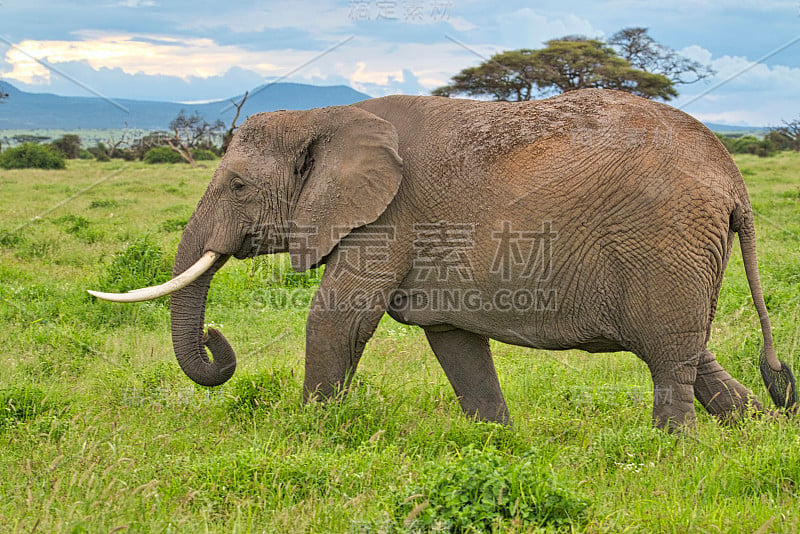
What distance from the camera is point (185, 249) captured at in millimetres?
5203

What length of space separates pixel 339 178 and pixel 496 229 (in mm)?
995

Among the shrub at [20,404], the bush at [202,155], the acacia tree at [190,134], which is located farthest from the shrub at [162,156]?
the shrub at [20,404]

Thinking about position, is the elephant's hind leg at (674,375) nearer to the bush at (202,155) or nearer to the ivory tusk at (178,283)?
the ivory tusk at (178,283)

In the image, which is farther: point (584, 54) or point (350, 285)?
point (584, 54)

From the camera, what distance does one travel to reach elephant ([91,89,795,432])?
441 centimetres

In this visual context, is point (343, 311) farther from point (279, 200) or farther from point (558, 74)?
point (558, 74)

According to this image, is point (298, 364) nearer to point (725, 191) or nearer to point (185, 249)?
point (185, 249)

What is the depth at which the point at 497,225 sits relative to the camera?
4.57 meters

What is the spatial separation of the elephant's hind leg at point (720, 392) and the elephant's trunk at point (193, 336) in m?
3.04

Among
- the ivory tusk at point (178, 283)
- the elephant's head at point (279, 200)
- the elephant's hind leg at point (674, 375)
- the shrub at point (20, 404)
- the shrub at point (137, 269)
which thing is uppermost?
the elephant's head at point (279, 200)

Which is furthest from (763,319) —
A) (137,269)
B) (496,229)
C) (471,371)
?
(137,269)

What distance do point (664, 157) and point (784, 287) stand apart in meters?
4.73

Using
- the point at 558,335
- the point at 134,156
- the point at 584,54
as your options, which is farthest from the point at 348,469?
the point at 134,156

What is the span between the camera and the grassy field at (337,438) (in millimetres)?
3545
